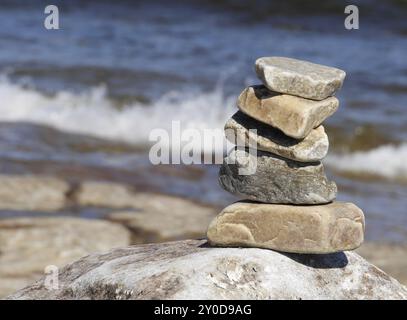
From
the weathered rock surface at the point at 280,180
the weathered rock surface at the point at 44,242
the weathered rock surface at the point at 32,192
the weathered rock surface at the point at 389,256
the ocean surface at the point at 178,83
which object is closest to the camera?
the weathered rock surface at the point at 280,180

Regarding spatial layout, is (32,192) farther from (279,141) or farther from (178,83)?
(178,83)

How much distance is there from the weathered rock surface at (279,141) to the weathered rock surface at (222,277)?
0.44 m

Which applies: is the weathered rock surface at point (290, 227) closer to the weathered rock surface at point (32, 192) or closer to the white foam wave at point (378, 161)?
the weathered rock surface at point (32, 192)

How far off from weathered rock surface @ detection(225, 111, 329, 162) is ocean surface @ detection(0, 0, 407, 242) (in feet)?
14.3

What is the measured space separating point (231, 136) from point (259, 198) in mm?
306

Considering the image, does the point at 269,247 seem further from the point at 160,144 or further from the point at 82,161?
the point at 160,144

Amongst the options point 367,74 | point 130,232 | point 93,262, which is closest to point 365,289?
point 93,262

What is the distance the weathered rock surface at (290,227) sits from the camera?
163 inches

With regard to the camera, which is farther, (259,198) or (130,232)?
(130,232)

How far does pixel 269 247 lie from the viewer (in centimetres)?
421

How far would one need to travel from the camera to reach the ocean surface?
33.1 ft

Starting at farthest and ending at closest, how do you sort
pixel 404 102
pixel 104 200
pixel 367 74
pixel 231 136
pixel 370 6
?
1. pixel 370 6
2. pixel 367 74
3. pixel 404 102
4. pixel 104 200
5. pixel 231 136

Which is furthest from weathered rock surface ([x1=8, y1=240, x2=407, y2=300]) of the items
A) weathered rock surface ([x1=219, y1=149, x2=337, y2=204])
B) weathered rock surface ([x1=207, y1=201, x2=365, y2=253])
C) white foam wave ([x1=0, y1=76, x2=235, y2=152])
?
white foam wave ([x1=0, y1=76, x2=235, y2=152])

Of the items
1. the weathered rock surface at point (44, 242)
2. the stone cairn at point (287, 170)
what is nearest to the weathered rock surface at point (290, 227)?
the stone cairn at point (287, 170)
